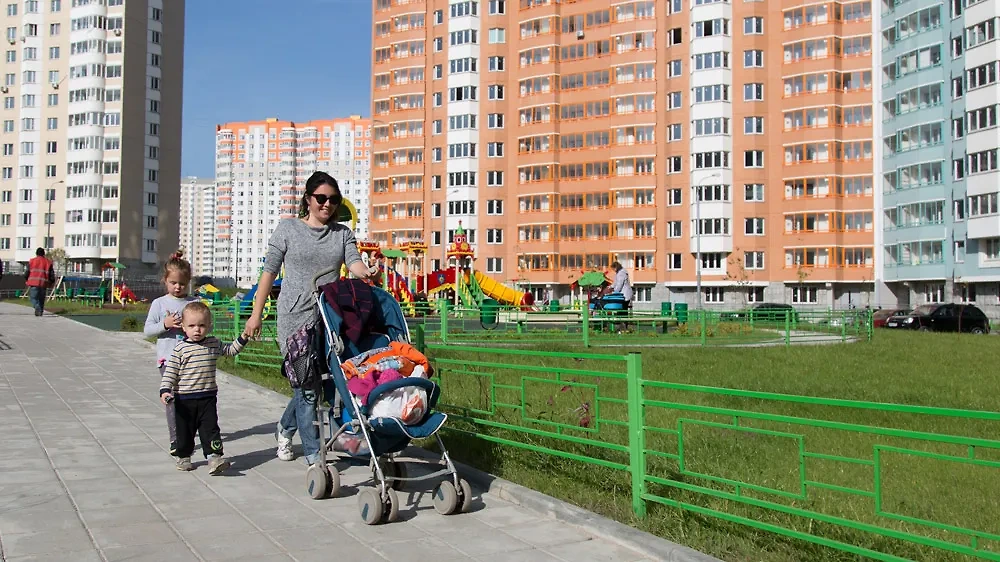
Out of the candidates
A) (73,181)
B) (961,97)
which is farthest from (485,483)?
(73,181)

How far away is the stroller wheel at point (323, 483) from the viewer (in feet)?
20.2

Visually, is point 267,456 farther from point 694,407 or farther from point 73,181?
point 73,181

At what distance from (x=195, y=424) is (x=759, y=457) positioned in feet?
16.0

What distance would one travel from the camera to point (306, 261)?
6707 mm

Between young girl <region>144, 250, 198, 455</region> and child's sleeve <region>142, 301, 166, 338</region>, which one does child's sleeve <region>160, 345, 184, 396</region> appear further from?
child's sleeve <region>142, 301, 166, 338</region>

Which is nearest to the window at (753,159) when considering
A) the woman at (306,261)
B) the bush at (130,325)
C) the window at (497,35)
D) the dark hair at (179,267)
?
the window at (497,35)

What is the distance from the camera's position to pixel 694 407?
5289 mm

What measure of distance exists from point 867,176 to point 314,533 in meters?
62.7

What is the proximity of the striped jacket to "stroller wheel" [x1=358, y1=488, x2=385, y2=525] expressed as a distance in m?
1.94

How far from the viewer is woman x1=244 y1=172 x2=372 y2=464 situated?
6.70 meters

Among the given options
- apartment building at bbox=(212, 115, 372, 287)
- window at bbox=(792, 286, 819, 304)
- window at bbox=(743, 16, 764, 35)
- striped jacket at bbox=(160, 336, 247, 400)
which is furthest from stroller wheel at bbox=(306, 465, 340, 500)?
apartment building at bbox=(212, 115, 372, 287)

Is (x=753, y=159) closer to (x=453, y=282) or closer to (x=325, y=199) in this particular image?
(x=453, y=282)

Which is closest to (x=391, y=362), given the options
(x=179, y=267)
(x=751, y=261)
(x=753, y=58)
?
(x=179, y=267)

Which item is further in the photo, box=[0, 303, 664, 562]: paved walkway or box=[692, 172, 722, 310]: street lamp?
box=[692, 172, 722, 310]: street lamp
